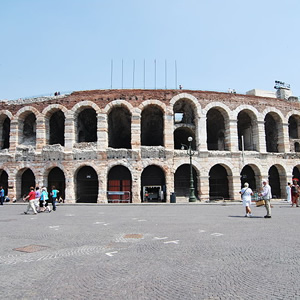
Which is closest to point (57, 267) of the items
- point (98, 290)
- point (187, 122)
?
point (98, 290)

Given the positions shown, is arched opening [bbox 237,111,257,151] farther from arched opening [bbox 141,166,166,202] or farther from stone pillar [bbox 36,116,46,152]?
stone pillar [bbox 36,116,46,152]

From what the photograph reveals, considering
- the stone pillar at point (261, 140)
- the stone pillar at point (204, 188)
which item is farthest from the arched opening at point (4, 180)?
the stone pillar at point (261, 140)

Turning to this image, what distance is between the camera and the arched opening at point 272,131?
27797 millimetres

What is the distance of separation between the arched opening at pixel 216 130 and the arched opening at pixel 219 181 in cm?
361

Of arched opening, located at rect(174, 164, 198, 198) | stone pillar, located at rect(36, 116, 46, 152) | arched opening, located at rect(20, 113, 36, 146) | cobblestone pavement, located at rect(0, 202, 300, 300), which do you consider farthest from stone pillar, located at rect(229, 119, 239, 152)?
arched opening, located at rect(20, 113, 36, 146)

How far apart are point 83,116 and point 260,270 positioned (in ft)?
82.8

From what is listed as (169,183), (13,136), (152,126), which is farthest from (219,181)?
(13,136)

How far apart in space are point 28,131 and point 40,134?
3594 millimetres

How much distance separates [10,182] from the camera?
25047mm

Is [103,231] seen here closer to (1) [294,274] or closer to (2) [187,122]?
(1) [294,274]

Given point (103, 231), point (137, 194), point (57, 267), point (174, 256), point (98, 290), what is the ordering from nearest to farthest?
point (98, 290), point (57, 267), point (174, 256), point (103, 231), point (137, 194)

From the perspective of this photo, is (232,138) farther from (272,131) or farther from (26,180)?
(26,180)

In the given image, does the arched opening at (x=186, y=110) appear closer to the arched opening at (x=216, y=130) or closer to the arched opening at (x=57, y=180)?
the arched opening at (x=216, y=130)

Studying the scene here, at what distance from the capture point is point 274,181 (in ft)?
91.8
